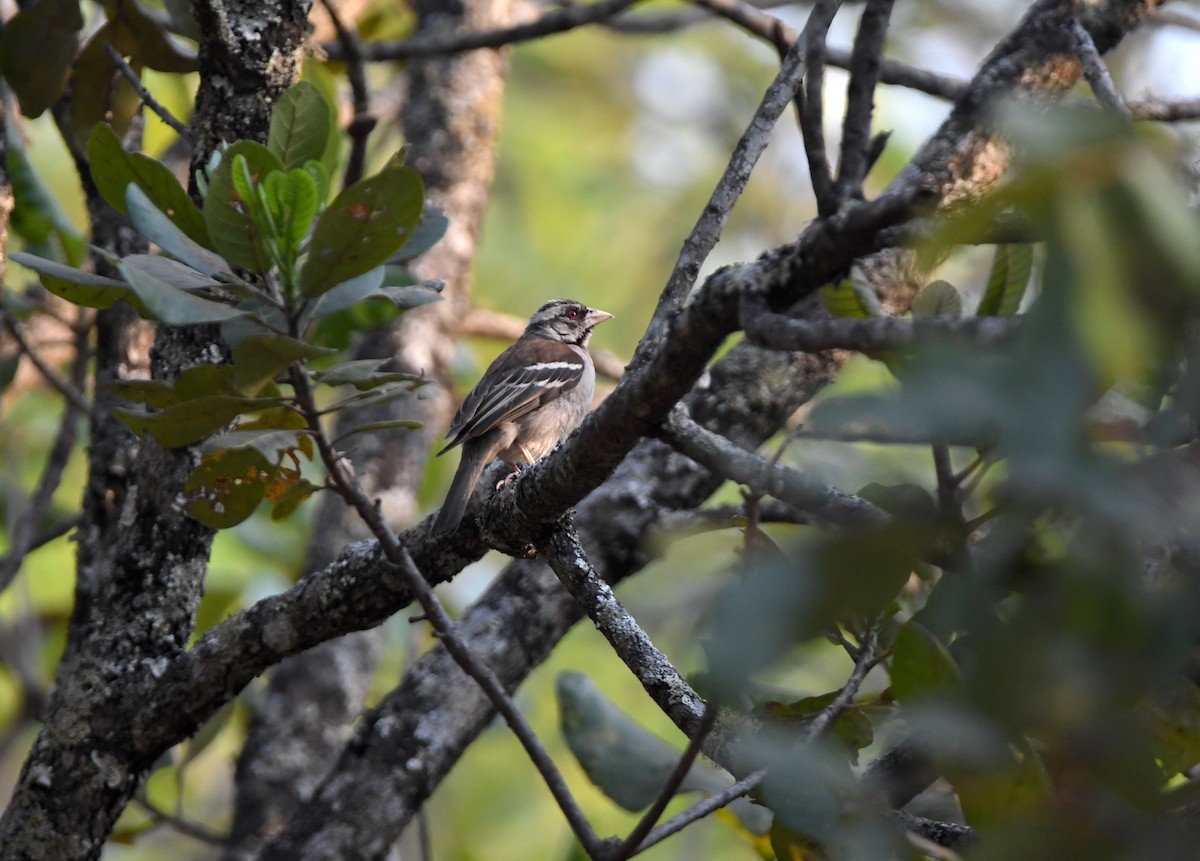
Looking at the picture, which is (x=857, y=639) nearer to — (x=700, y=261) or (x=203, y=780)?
(x=700, y=261)

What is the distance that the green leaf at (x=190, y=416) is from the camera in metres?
2.32

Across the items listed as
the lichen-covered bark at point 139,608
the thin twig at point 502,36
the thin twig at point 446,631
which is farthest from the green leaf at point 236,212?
the thin twig at point 502,36

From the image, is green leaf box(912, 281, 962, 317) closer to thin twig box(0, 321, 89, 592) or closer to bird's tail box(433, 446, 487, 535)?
bird's tail box(433, 446, 487, 535)

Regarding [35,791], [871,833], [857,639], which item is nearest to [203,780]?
[35,791]

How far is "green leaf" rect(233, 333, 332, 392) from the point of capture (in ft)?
7.12

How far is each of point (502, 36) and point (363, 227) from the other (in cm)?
311

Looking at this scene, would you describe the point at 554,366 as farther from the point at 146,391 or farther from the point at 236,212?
the point at 236,212

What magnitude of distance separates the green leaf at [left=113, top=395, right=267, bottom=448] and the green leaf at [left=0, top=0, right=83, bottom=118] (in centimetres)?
172

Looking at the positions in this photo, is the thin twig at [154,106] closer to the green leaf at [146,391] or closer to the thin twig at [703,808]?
the green leaf at [146,391]

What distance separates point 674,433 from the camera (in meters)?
2.33

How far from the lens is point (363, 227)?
7.36 ft

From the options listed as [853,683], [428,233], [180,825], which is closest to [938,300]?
[853,683]

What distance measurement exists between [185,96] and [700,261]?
3.78 m

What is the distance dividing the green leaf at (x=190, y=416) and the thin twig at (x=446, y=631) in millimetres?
133
